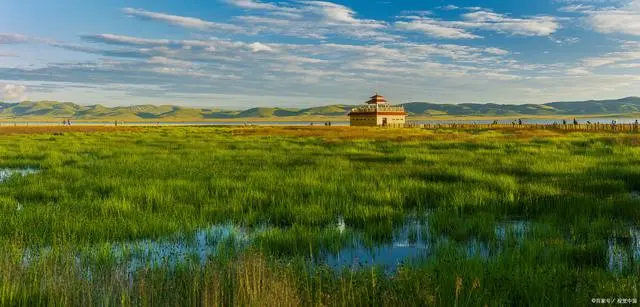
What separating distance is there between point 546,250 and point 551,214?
3426mm

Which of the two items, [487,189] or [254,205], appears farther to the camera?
[487,189]

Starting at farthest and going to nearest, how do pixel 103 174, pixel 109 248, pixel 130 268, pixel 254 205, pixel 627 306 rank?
pixel 103 174, pixel 254 205, pixel 109 248, pixel 130 268, pixel 627 306

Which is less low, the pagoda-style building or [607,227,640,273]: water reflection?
the pagoda-style building

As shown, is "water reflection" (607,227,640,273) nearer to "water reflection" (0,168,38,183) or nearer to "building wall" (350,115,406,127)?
"water reflection" (0,168,38,183)

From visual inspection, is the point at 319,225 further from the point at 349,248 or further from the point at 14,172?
the point at 14,172

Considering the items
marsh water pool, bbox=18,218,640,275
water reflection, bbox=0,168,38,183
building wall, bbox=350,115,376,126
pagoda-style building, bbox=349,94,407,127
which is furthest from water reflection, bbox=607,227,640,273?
building wall, bbox=350,115,376,126

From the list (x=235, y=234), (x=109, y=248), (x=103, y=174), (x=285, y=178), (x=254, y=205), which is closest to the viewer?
(x=109, y=248)

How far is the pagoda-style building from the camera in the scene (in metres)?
80.8

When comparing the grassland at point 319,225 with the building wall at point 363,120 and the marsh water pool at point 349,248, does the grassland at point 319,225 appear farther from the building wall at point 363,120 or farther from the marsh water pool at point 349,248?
the building wall at point 363,120

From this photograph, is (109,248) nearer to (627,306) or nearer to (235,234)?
(235,234)

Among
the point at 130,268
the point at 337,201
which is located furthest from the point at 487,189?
the point at 130,268

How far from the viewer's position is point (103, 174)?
17531 millimetres

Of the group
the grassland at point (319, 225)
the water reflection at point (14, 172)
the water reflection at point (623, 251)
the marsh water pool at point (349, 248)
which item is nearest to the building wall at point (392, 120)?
the grassland at point (319, 225)

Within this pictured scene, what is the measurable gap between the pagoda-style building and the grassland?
59.8 meters
